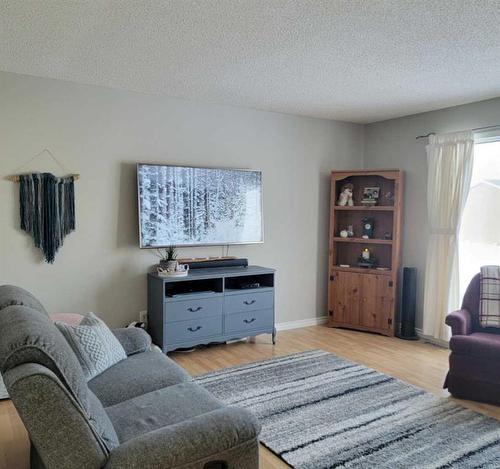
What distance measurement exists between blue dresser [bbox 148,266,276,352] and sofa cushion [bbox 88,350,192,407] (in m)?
1.20

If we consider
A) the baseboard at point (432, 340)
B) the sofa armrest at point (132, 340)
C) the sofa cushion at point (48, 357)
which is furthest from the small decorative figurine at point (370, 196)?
the sofa cushion at point (48, 357)

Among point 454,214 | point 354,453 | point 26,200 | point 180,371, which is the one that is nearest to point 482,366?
point 354,453

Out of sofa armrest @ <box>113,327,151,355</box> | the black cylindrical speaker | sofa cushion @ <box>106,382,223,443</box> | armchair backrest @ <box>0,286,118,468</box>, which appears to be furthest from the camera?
the black cylindrical speaker

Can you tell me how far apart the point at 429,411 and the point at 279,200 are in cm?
257

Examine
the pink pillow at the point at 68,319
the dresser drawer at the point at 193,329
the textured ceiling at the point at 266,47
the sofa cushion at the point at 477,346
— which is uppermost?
the textured ceiling at the point at 266,47

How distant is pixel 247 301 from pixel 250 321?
20 cm

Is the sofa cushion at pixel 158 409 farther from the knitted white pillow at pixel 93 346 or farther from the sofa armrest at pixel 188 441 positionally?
the knitted white pillow at pixel 93 346

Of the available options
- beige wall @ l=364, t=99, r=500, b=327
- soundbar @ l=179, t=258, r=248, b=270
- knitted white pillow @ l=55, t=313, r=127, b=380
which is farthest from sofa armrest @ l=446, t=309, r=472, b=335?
knitted white pillow @ l=55, t=313, r=127, b=380

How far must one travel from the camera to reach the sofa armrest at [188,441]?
138 cm

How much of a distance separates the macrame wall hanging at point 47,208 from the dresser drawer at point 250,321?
1.63 meters

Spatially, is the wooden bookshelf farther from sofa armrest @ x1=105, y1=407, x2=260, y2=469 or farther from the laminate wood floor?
sofa armrest @ x1=105, y1=407, x2=260, y2=469

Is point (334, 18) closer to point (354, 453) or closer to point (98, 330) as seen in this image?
point (98, 330)

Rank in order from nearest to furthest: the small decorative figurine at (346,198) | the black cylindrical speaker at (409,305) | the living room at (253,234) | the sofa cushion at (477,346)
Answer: the living room at (253,234)
the sofa cushion at (477,346)
the black cylindrical speaker at (409,305)
the small decorative figurine at (346,198)

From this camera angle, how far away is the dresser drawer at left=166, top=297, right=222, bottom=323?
3.72 m
